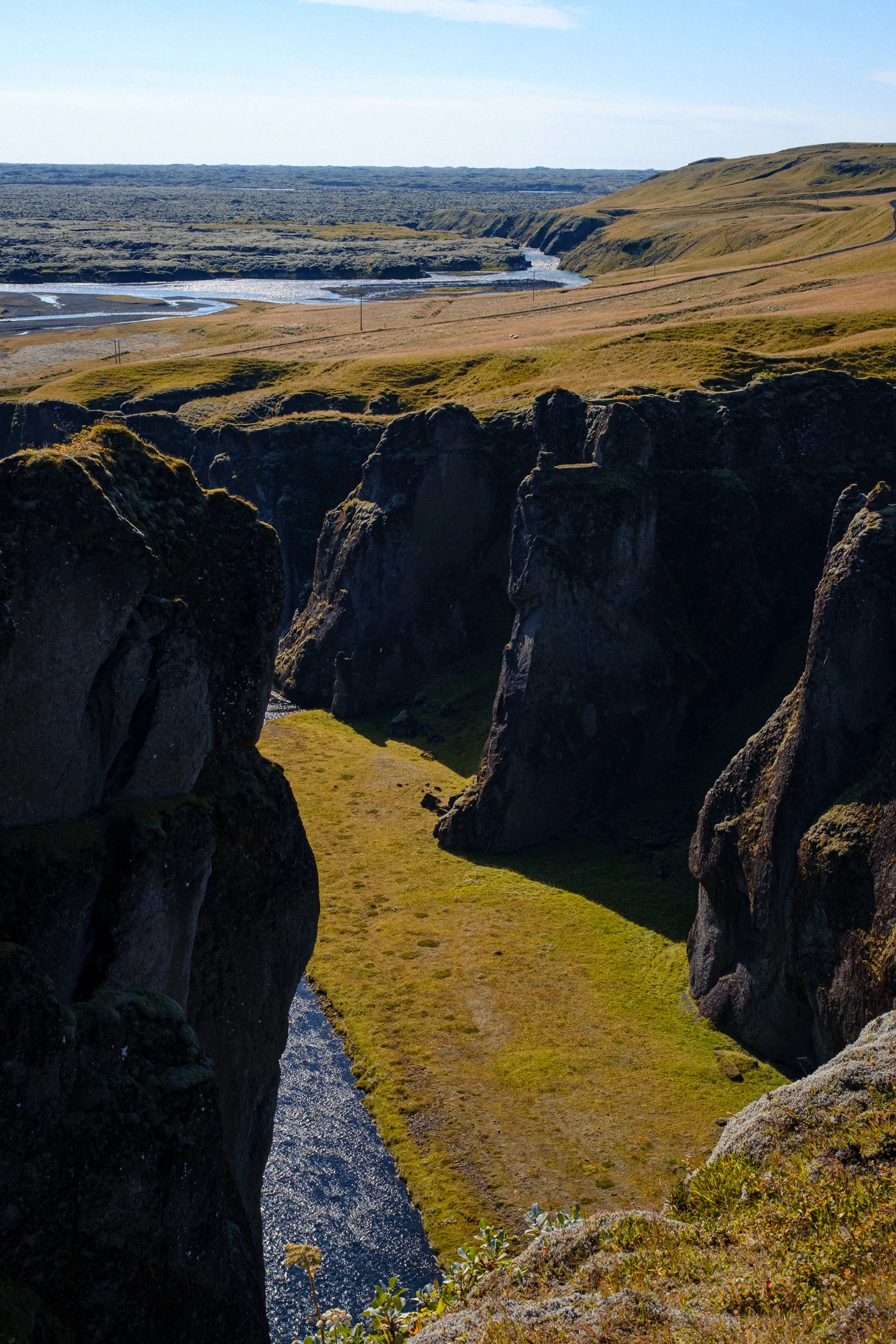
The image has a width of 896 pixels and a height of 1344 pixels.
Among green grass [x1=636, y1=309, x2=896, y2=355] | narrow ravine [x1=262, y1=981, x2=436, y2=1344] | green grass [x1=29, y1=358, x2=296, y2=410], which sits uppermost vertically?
green grass [x1=636, y1=309, x2=896, y2=355]

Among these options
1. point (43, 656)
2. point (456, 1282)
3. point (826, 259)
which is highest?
point (826, 259)

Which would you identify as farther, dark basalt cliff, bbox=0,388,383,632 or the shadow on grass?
dark basalt cliff, bbox=0,388,383,632

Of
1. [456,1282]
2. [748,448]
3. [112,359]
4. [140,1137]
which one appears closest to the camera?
[140,1137]

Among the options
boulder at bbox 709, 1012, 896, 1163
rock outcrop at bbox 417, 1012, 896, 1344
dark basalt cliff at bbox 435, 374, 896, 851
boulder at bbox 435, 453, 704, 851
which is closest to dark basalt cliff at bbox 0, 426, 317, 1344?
rock outcrop at bbox 417, 1012, 896, 1344

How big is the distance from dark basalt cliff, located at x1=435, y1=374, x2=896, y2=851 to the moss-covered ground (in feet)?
11.2

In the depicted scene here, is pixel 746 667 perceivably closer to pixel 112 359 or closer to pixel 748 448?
pixel 748 448

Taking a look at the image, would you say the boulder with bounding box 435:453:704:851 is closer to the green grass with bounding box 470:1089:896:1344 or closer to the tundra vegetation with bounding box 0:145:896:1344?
the tundra vegetation with bounding box 0:145:896:1344

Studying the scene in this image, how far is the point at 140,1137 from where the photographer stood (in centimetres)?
2123

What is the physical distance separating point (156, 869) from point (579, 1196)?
20.4 meters

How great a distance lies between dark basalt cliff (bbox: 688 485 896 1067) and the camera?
40.6 meters

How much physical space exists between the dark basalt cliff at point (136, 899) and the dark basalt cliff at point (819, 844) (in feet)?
60.9

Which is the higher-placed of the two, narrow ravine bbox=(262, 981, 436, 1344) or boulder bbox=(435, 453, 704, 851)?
boulder bbox=(435, 453, 704, 851)

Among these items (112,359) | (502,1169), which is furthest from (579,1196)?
(112,359)

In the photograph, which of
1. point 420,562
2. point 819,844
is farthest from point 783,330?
point 819,844
